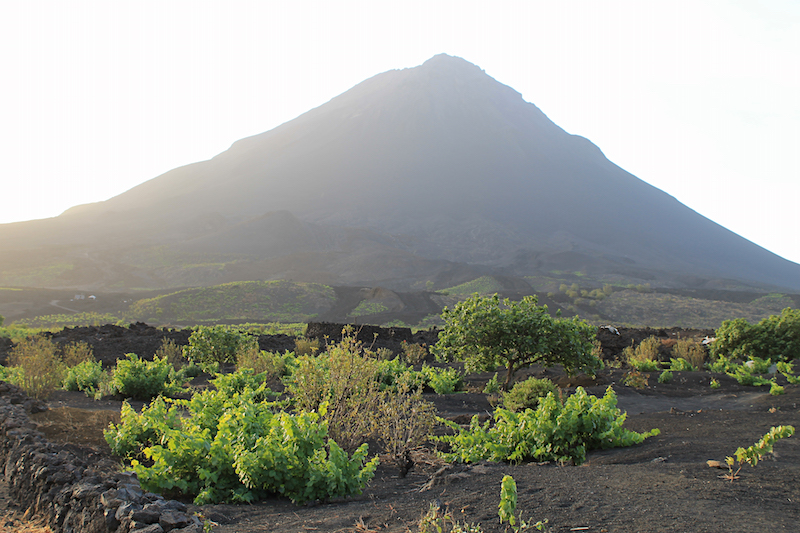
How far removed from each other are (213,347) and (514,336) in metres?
9.44

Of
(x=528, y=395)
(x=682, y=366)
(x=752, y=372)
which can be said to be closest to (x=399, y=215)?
(x=682, y=366)

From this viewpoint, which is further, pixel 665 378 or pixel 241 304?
pixel 241 304

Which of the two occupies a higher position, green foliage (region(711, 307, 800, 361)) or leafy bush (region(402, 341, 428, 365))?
green foliage (region(711, 307, 800, 361))

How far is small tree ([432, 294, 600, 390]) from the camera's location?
927 centimetres

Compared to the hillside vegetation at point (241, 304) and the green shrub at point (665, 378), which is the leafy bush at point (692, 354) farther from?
the hillside vegetation at point (241, 304)

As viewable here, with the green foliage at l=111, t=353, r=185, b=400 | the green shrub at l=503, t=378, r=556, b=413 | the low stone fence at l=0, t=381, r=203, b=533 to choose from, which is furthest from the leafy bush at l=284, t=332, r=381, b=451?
the green foliage at l=111, t=353, r=185, b=400

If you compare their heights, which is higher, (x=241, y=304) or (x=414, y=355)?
(x=414, y=355)

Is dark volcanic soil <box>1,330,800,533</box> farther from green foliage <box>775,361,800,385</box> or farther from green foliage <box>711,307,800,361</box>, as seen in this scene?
green foliage <box>711,307,800,361</box>

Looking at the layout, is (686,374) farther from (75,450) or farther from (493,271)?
(493,271)

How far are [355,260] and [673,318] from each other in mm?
52518

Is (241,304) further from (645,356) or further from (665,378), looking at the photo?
(665,378)

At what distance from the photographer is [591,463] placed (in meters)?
4.55

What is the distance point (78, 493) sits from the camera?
319 cm

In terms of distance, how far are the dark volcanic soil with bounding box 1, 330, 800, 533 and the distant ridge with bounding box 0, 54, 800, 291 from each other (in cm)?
7114
